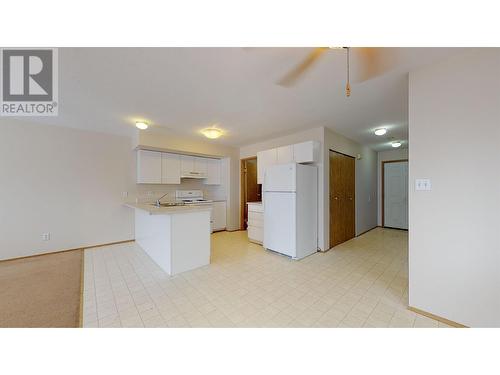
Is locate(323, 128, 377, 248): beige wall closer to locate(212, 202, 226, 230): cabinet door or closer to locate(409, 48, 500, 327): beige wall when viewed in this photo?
locate(409, 48, 500, 327): beige wall

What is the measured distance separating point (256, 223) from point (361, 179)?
10.0ft

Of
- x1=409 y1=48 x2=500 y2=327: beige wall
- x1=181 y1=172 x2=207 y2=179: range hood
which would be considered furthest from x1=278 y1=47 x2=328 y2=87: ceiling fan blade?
x1=181 y1=172 x2=207 y2=179: range hood

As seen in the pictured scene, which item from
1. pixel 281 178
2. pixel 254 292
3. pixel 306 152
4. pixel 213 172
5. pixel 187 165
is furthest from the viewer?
pixel 213 172

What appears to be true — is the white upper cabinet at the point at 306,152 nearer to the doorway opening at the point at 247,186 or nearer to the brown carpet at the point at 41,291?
the doorway opening at the point at 247,186

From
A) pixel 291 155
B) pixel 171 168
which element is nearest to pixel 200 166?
pixel 171 168

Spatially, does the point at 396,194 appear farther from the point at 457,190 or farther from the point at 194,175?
the point at 194,175

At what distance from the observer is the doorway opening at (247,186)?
5.33 metres

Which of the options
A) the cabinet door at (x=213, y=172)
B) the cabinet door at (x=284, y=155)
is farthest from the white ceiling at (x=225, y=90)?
the cabinet door at (x=213, y=172)

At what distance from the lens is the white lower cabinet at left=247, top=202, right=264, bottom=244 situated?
3.87 metres

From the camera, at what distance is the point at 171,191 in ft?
15.2

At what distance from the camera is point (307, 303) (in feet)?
6.15

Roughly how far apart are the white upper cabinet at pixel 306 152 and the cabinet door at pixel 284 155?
11cm
